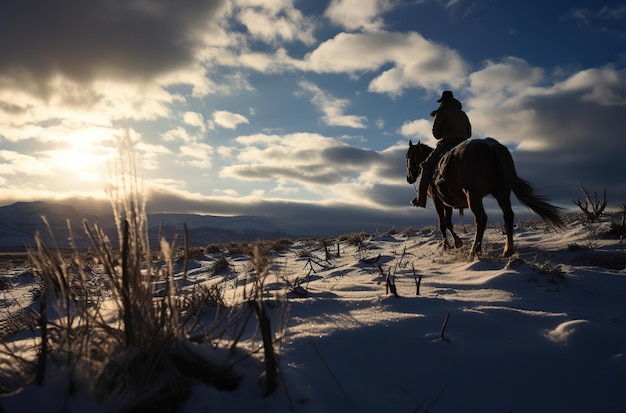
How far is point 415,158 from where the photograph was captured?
28.6 feet

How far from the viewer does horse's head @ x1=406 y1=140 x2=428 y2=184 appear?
8.66 meters

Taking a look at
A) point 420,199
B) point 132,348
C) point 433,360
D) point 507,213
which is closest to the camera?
point 132,348

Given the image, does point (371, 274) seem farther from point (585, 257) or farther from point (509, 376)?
point (585, 257)

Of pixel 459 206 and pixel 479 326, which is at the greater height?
pixel 459 206

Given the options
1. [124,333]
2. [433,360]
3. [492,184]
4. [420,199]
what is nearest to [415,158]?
[420,199]

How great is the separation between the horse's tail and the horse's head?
9.94 feet

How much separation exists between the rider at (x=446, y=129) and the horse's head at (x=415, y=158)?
0.86 m

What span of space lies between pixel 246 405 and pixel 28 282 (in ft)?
31.9

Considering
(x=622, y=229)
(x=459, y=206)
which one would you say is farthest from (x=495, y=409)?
(x=622, y=229)

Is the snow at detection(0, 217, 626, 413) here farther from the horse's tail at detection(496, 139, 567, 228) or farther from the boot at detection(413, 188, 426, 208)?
the boot at detection(413, 188, 426, 208)

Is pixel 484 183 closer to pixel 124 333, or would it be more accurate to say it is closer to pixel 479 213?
pixel 479 213

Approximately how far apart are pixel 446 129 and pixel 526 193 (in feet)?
8.32

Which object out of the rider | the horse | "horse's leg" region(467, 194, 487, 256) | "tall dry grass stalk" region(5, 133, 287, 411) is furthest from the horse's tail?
"tall dry grass stalk" region(5, 133, 287, 411)

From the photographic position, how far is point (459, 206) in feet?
21.9
